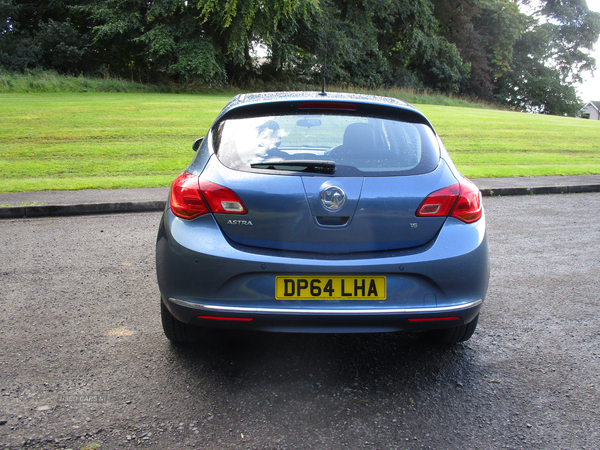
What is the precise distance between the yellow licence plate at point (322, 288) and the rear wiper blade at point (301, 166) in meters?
0.56

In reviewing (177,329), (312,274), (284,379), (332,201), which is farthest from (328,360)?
(332,201)

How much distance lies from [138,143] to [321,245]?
11.7 meters

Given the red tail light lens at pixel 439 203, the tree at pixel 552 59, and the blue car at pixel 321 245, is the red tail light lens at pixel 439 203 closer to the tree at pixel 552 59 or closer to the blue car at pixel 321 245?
the blue car at pixel 321 245

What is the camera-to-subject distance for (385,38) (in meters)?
39.8

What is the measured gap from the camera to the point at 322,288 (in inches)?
99.6

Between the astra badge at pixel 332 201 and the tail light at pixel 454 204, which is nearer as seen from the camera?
the astra badge at pixel 332 201

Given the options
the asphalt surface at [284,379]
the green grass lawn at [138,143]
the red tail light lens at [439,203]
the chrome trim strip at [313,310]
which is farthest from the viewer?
the green grass lawn at [138,143]

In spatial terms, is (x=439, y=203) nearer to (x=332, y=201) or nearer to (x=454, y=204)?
(x=454, y=204)

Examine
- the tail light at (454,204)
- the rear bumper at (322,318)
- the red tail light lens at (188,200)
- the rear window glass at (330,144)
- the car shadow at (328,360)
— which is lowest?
the car shadow at (328,360)

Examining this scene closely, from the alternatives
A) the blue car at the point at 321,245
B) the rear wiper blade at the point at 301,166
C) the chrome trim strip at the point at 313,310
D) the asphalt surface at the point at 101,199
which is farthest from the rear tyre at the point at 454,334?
the asphalt surface at the point at 101,199

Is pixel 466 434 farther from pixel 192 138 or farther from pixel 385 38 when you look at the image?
pixel 385 38

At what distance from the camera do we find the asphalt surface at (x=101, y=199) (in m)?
7.17

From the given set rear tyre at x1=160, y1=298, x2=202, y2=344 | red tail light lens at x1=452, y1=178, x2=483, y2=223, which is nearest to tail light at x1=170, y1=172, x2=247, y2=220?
rear tyre at x1=160, y1=298, x2=202, y2=344

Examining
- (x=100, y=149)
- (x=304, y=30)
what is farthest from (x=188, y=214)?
(x=304, y=30)
